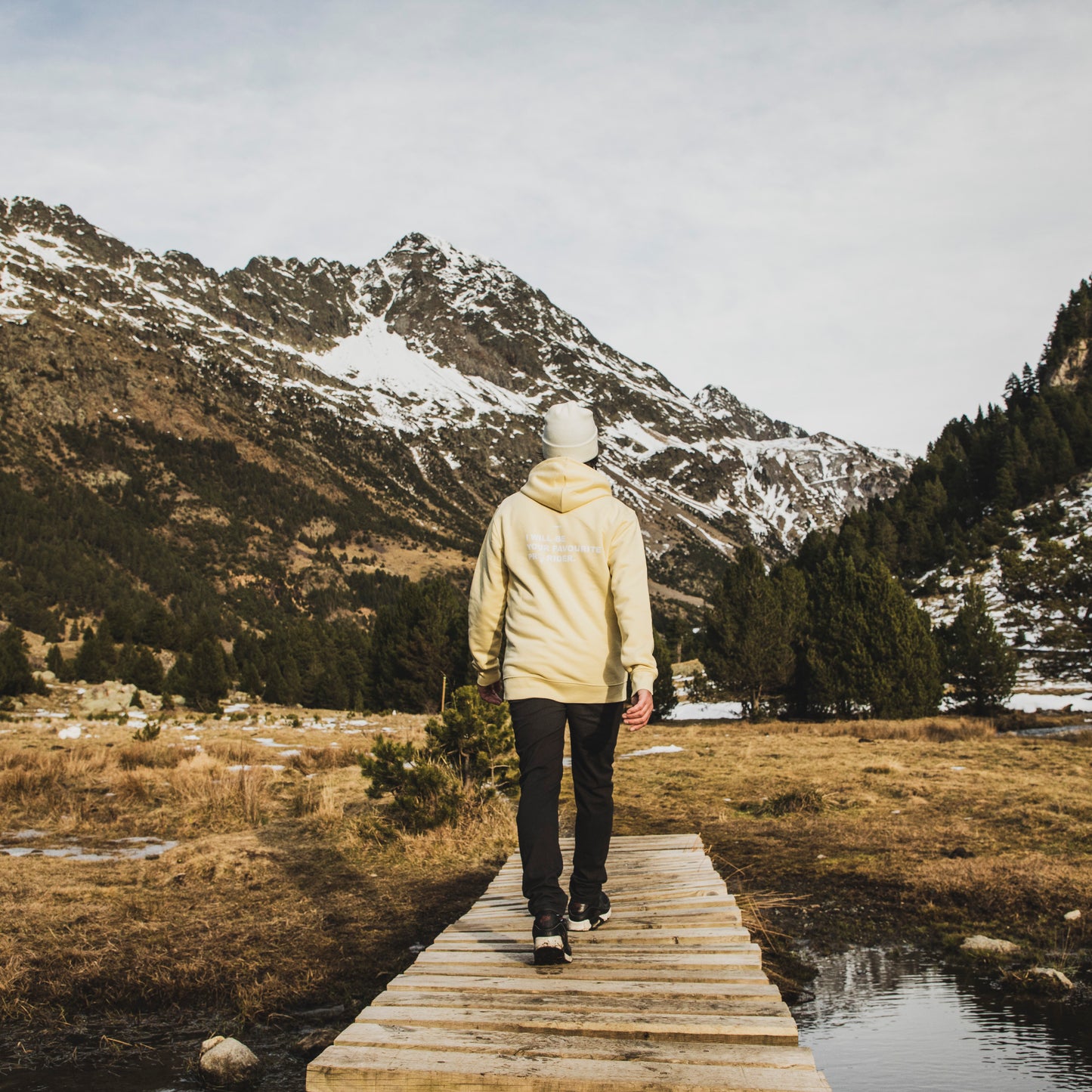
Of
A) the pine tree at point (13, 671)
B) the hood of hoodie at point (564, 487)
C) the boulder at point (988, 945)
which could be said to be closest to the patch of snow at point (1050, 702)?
the boulder at point (988, 945)

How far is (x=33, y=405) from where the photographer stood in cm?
17575

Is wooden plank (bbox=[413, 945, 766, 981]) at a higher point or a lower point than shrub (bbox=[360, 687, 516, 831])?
higher

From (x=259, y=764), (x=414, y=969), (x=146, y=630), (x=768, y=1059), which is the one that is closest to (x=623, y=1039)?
(x=768, y=1059)

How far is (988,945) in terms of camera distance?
5250mm

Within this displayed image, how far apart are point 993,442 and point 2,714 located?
339ft

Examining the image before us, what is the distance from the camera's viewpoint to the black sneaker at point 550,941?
345 centimetres

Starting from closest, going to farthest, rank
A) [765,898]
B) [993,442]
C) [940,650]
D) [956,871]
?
Result: [765,898], [956,871], [940,650], [993,442]

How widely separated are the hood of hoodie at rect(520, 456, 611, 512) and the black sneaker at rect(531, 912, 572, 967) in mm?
1807

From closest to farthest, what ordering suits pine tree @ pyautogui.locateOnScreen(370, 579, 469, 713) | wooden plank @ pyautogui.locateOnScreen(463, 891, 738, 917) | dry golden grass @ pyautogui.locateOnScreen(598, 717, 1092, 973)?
1. wooden plank @ pyautogui.locateOnScreen(463, 891, 738, 917)
2. dry golden grass @ pyautogui.locateOnScreen(598, 717, 1092, 973)
3. pine tree @ pyautogui.locateOnScreen(370, 579, 469, 713)

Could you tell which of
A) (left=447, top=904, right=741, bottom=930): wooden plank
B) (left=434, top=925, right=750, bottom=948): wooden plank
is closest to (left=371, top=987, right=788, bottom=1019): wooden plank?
(left=434, top=925, right=750, bottom=948): wooden plank

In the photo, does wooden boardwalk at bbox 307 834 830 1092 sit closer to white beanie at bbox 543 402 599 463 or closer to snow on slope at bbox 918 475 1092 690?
white beanie at bbox 543 402 599 463

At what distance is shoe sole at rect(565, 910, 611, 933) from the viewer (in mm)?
4027

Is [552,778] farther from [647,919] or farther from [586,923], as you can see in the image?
[647,919]

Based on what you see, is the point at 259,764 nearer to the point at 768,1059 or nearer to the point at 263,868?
the point at 263,868
